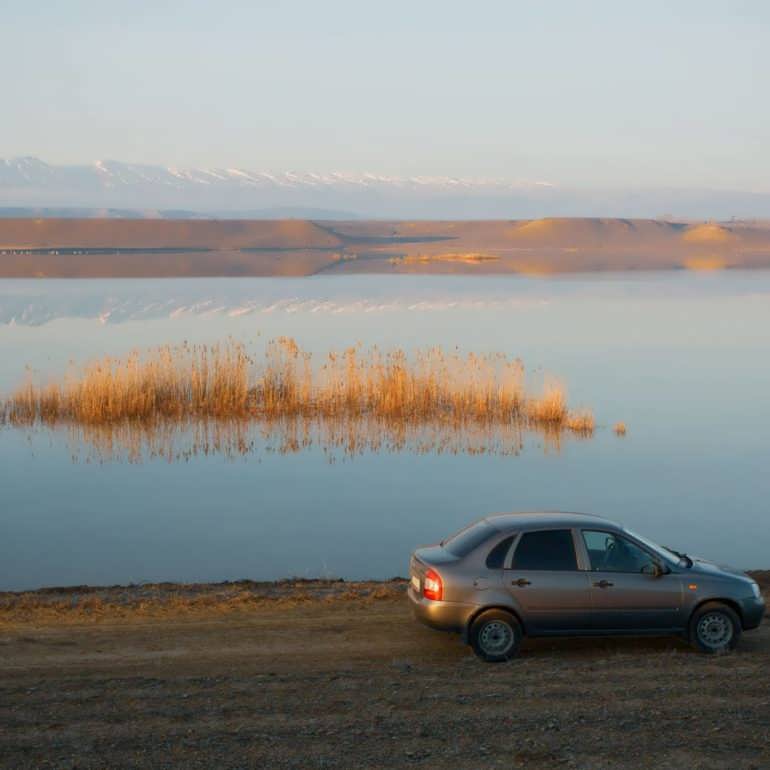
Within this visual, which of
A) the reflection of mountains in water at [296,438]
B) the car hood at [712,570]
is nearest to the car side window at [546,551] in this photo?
the car hood at [712,570]

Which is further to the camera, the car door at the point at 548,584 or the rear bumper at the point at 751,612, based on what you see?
the rear bumper at the point at 751,612

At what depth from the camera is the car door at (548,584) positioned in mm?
11188

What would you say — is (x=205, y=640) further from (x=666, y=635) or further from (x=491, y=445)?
(x=491, y=445)

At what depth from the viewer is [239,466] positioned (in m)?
25.0

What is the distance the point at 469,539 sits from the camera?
1148 cm

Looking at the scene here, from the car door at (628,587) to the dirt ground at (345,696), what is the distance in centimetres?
37

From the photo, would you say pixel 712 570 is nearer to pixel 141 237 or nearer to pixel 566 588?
pixel 566 588

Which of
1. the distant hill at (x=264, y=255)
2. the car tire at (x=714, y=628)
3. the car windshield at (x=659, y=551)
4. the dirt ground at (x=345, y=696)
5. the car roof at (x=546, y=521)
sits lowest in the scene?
the dirt ground at (x=345, y=696)

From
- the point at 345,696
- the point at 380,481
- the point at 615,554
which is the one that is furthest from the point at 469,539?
the point at 380,481

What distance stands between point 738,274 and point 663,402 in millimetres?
73595

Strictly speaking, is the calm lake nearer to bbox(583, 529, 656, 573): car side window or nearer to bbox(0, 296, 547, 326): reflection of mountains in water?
bbox(583, 529, 656, 573): car side window

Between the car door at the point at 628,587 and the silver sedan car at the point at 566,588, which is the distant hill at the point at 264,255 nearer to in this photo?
the silver sedan car at the point at 566,588

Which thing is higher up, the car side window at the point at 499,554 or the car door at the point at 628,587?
the car side window at the point at 499,554

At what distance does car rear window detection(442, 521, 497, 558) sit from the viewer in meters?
11.3
